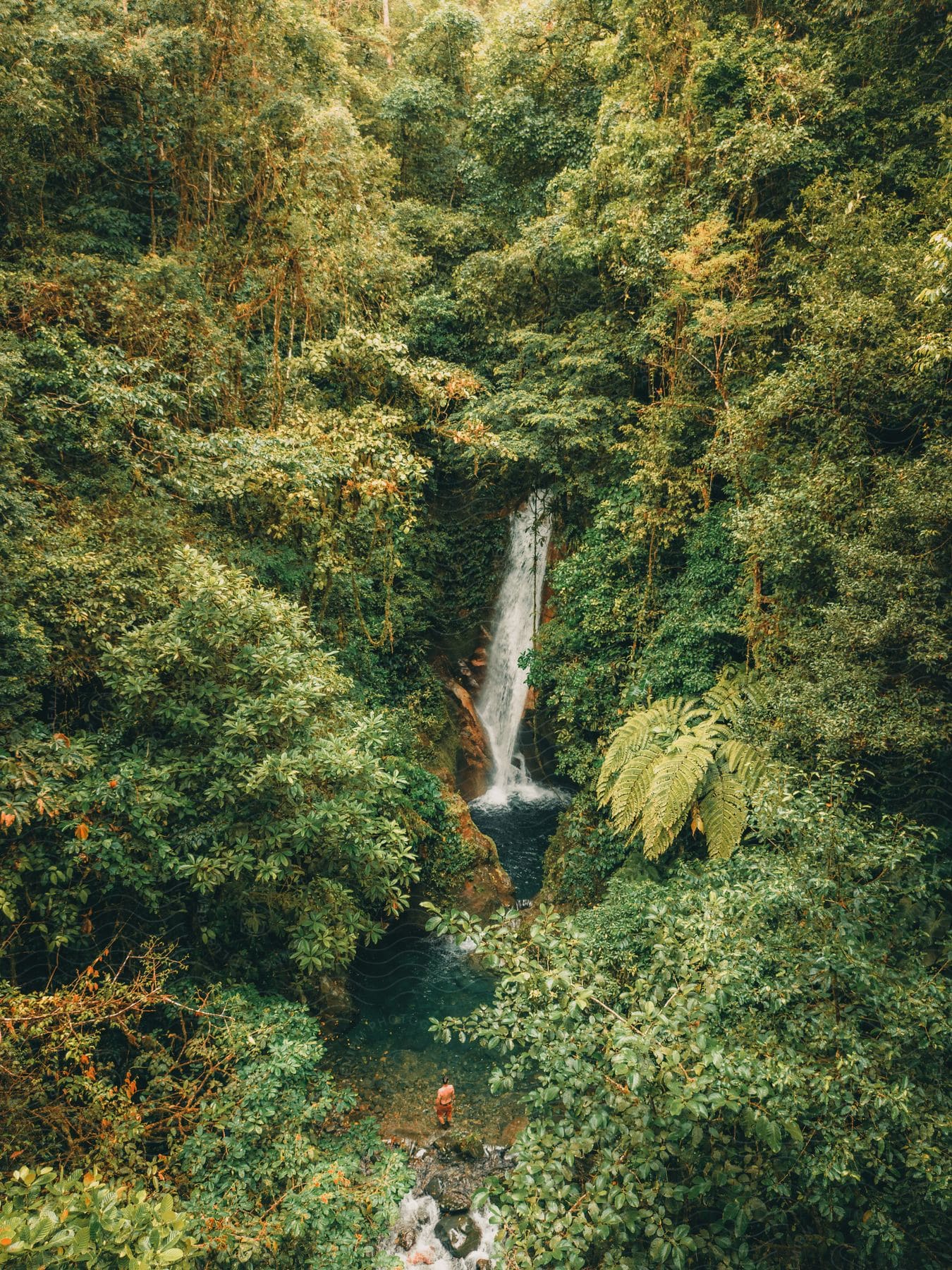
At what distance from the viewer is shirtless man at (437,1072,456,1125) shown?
6.32m

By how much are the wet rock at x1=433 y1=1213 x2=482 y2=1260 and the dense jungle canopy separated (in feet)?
4.06

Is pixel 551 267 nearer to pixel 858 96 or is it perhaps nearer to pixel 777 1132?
pixel 858 96

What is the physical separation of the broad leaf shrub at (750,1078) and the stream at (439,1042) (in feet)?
8.03

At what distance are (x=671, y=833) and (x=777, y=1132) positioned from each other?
11.6ft

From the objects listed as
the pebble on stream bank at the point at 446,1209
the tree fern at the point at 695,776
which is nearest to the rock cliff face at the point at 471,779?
the pebble on stream bank at the point at 446,1209

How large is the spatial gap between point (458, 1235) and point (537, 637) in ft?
22.3

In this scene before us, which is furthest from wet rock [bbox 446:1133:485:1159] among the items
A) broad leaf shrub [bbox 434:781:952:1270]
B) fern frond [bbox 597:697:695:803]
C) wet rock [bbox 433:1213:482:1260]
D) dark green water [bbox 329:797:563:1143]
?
fern frond [bbox 597:697:695:803]

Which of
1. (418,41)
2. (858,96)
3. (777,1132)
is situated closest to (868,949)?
(777,1132)

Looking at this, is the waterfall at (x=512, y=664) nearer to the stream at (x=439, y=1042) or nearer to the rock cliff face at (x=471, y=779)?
the stream at (x=439, y=1042)

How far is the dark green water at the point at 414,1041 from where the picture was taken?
651cm

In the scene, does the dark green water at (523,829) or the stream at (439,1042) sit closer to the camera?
the stream at (439,1042)

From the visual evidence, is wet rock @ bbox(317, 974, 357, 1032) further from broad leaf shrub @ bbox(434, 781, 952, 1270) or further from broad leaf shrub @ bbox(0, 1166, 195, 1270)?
broad leaf shrub @ bbox(0, 1166, 195, 1270)

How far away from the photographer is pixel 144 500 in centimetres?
620

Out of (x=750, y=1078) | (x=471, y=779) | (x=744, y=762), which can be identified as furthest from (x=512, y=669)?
(x=750, y=1078)
